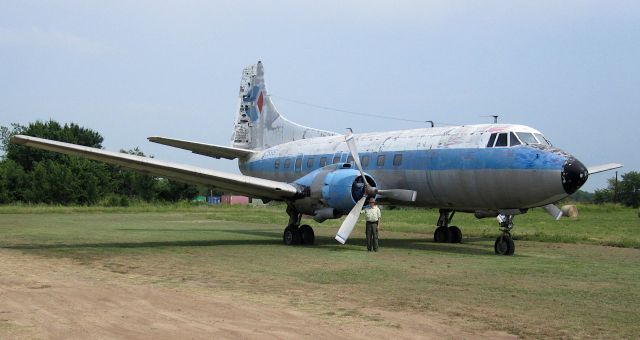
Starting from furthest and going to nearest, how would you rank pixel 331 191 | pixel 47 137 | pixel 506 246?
pixel 47 137, pixel 331 191, pixel 506 246

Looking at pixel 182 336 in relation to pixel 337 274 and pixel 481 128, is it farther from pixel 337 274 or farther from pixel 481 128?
pixel 481 128

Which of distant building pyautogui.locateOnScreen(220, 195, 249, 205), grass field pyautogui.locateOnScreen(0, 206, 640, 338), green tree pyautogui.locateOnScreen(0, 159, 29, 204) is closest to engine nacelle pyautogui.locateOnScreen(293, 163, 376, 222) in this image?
grass field pyautogui.locateOnScreen(0, 206, 640, 338)

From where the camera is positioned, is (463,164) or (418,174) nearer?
(463,164)

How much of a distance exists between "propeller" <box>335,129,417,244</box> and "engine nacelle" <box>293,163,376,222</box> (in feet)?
0.45

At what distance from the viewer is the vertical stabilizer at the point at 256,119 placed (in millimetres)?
26828

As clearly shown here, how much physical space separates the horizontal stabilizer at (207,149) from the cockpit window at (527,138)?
37.0ft

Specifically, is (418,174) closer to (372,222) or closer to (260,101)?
(372,222)

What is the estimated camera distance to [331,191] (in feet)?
59.0

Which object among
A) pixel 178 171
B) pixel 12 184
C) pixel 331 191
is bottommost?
pixel 331 191

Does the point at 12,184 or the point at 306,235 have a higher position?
the point at 12,184

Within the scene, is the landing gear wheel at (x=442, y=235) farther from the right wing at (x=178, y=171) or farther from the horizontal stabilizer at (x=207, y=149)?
the horizontal stabilizer at (x=207, y=149)

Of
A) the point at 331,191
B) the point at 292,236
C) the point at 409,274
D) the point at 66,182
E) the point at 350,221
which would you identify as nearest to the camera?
the point at 409,274

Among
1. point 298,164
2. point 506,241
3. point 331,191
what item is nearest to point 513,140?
point 506,241

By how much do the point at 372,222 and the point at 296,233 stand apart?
9.68 feet
